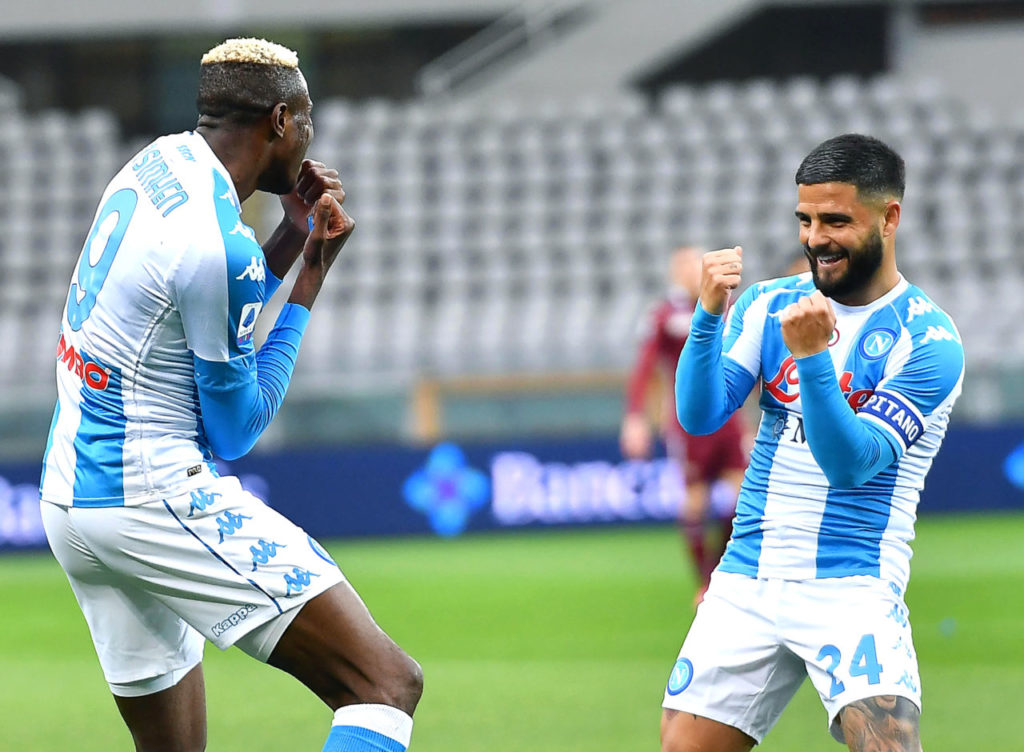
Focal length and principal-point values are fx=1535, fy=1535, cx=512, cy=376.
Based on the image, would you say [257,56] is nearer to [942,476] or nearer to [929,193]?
[942,476]

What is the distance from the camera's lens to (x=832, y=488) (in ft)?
12.4

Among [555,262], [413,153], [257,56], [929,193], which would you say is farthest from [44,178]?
[257,56]

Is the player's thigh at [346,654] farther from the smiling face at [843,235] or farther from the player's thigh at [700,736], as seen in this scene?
the smiling face at [843,235]

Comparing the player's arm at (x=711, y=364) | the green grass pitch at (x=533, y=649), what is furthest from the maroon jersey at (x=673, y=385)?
the player's arm at (x=711, y=364)

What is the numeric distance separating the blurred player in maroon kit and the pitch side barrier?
3352 mm

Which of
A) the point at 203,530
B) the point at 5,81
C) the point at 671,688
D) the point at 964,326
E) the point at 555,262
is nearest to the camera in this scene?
the point at 203,530

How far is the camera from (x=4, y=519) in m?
13.3

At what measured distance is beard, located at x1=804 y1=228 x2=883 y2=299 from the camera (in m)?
3.70

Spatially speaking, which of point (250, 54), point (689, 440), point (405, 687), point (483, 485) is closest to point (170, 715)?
point (405, 687)

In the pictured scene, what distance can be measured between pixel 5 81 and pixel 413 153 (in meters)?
6.08

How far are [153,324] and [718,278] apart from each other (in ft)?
4.33

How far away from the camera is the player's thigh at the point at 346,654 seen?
3.54 metres

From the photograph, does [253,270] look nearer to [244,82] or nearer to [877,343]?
[244,82]

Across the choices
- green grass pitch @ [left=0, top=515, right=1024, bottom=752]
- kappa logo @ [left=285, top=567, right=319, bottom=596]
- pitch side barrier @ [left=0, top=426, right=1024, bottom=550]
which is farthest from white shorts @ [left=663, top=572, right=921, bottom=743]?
pitch side barrier @ [left=0, top=426, right=1024, bottom=550]
